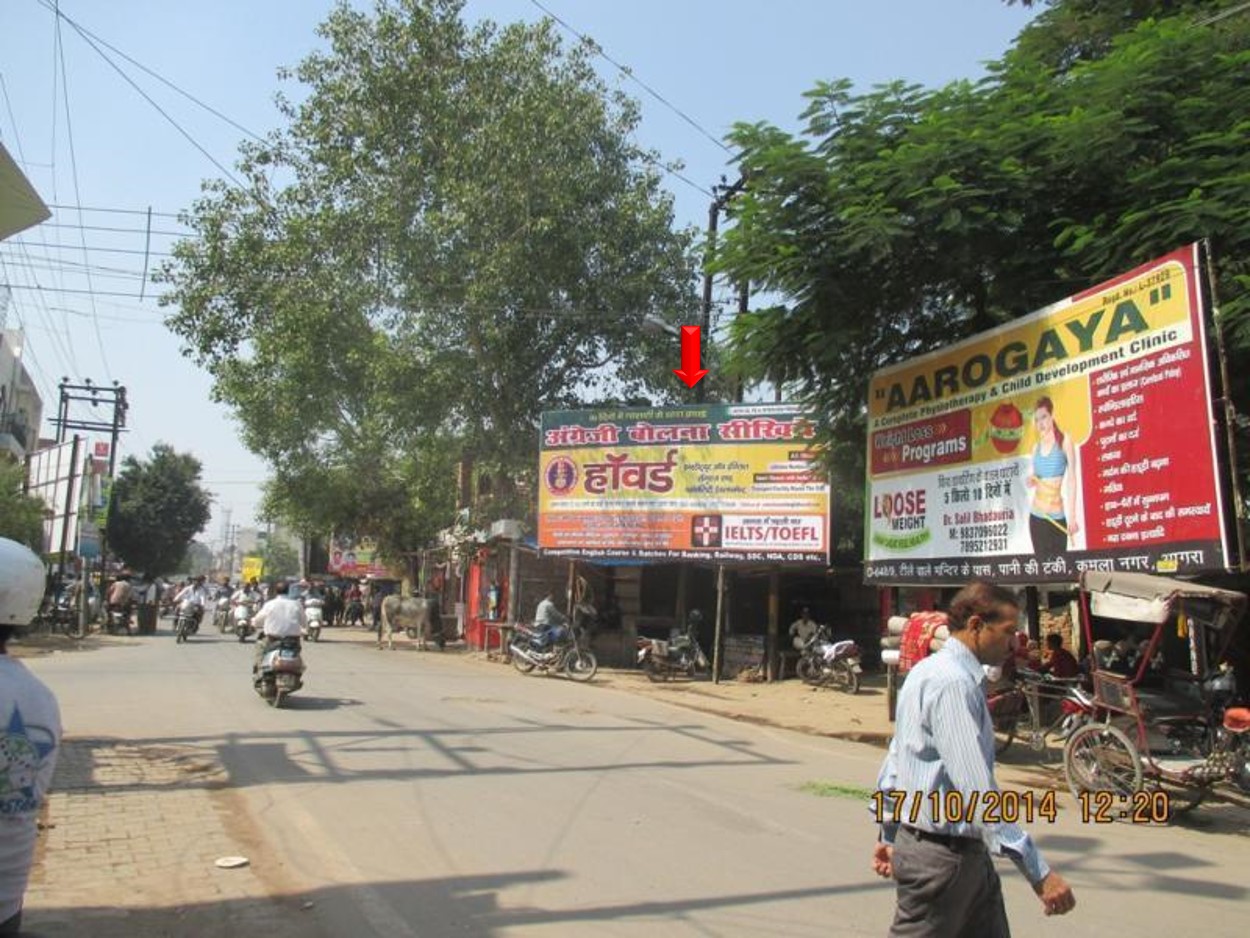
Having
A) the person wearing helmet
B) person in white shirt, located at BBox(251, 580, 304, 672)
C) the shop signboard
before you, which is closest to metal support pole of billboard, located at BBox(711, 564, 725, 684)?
person in white shirt, located at BBox(251, 580, 304, 672)

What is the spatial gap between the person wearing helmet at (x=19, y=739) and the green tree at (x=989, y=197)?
30.2 ft

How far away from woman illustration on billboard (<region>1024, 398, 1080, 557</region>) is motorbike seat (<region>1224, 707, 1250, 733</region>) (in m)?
2.24

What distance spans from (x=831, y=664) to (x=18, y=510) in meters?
19.4

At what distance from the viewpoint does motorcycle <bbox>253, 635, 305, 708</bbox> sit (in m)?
12.3

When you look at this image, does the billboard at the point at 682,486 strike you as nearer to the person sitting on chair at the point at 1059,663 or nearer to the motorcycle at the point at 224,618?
the person sitting on chair at the point at 1059,663

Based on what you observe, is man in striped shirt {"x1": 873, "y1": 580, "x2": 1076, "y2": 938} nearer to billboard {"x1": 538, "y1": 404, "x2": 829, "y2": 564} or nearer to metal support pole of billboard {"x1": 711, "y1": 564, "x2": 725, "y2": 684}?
billboard {"x1": 538, "y1": 404, "x2": 829, "y2": 564}

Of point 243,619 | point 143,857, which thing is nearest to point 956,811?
point 143,857

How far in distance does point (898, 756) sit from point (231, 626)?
29901 mm

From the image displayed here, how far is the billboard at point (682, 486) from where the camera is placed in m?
18.5

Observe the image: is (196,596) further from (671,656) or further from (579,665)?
(671,656)

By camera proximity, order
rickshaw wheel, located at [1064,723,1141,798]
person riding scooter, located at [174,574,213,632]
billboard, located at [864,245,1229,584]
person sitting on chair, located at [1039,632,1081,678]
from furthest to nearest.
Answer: person riding scooter, located at [174,574,213,632], person sitting on chair, located at [1039,632,1081,678], billboard, located at [864,245,1229,584], rickshaw wheel, located at [1064,723,1141,798]

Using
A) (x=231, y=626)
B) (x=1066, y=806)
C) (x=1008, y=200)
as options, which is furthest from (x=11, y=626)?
(x=231, y=626)

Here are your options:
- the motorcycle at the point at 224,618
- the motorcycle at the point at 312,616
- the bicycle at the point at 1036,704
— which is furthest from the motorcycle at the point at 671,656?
the motorcycle at the point at 224,618

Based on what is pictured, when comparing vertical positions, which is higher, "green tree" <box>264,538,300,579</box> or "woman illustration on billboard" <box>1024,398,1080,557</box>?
"green tree" <box>264,538,300,579</box>
